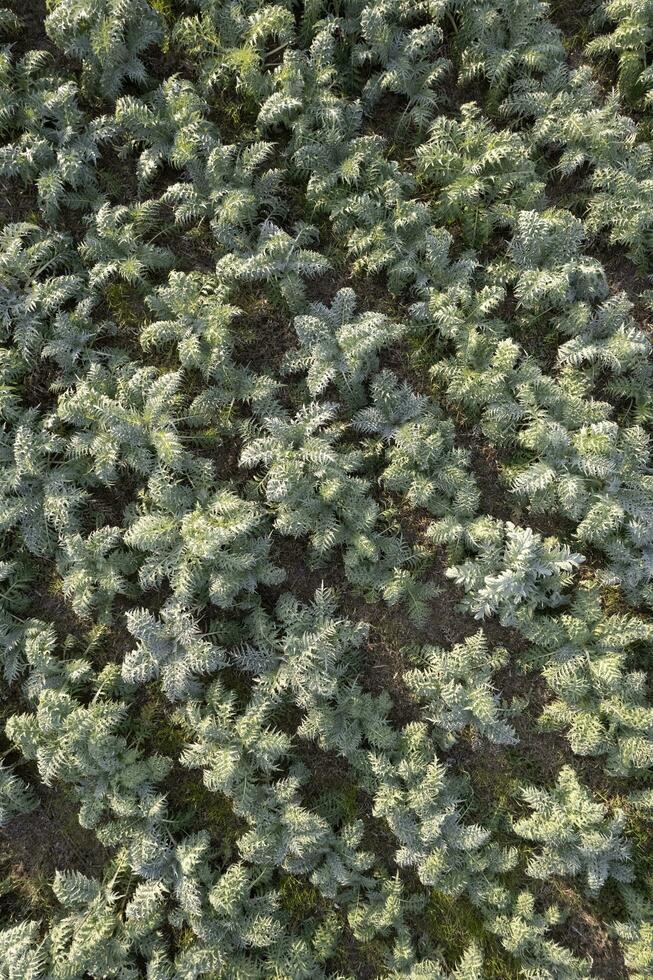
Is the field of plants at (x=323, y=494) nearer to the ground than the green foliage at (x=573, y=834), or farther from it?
farther from it

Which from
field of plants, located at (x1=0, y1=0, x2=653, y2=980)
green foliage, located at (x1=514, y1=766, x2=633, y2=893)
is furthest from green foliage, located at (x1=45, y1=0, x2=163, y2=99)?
green foliage, located at (x1=514, y1=766, x2=633, y2=893)

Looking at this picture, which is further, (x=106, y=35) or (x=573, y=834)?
(x=106, y=35)

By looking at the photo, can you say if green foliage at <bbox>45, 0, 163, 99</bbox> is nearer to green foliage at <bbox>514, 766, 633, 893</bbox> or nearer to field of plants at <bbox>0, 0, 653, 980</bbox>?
field of plants at <bbox>0, 0, 653, 980</bbox>

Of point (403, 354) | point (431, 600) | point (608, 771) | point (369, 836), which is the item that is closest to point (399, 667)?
point (431, 600)

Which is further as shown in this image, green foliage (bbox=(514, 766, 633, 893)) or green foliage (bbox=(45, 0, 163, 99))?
green foliage (bbox=(45, 0, 163, 99))

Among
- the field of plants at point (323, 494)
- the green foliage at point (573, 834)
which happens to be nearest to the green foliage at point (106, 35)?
the field of plants at point (323, 494)

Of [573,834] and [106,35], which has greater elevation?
[106,35]

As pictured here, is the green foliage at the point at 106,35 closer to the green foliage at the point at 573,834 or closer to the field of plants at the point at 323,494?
the field of plants at the point at 323,494

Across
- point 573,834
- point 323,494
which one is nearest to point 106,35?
point 323,494

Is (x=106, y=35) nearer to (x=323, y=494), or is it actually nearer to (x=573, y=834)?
(x=323, y=494)
